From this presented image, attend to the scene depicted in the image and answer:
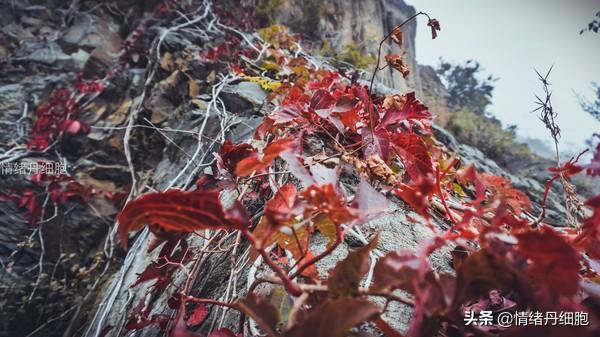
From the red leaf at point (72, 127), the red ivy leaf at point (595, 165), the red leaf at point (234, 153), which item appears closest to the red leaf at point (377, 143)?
the red leaf at point (234, 153)

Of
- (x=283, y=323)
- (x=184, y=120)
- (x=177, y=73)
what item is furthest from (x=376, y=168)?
(x=177, y=73)

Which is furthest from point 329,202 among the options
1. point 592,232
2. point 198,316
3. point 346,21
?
point 346,21

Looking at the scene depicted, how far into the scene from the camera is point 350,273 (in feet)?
1.10

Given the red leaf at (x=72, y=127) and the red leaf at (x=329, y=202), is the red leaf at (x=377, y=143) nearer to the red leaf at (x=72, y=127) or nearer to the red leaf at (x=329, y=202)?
the red leaf at (x=329, y=202)

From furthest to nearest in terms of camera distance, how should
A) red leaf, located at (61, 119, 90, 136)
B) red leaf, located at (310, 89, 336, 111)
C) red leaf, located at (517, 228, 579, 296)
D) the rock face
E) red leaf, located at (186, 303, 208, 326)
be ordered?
the rock face
red leaf, located at (61, 119, 90, 136)
red leaf, located at (310, 89, 336, 111)
red leaf, located at (186, 303, 208, 326)
red leaf, located at (517, 228, 579, 296)

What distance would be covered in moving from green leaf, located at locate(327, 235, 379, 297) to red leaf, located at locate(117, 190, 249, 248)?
0.38ft

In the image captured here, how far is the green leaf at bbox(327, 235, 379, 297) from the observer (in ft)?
1.09

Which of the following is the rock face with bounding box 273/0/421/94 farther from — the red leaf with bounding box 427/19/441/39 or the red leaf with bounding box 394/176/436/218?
the red leaf with bounding box 394/176/436/218

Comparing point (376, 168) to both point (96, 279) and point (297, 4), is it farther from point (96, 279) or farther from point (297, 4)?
point (297, 4)

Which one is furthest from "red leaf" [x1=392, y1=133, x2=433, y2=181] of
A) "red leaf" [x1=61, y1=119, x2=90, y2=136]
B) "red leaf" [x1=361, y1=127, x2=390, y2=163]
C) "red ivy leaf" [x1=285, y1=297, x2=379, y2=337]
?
"red leaf" [x1=61, y1=119, x2=90, y2=136]

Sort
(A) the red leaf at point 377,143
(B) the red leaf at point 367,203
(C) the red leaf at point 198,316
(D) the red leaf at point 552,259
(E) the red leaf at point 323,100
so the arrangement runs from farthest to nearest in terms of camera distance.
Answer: (E) the red leaf at point 323,100, (A) the red leaf at point 377,143, (C) the red leaf at point 198,316, (B) the red leaf at point 367,203, (D) the red leaf at point 552,259

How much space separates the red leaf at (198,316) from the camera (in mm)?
630

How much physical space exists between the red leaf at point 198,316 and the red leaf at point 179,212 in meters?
0.34

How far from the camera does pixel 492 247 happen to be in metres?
0.29
